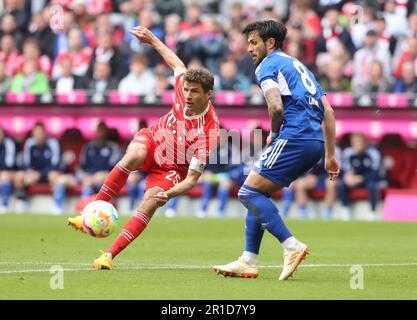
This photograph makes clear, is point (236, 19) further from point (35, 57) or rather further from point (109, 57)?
point (35, 57)

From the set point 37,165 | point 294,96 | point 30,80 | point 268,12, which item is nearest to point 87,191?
point 37,165

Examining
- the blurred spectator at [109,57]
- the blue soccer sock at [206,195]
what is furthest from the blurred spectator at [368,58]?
the blurred spectator at [109,57]

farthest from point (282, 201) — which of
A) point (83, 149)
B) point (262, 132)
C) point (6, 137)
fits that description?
point (6, 137)

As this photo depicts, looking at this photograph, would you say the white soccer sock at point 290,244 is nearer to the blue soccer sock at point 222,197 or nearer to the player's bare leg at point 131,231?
the player's bare leg at point 131,231

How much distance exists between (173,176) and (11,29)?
14.8 m

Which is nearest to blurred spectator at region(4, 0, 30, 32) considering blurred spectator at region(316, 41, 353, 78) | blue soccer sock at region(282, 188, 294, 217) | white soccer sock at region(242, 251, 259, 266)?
blurred spectator at region(316, 41, 353, 78)

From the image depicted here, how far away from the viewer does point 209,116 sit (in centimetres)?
1106

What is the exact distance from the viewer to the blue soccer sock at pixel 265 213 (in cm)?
997

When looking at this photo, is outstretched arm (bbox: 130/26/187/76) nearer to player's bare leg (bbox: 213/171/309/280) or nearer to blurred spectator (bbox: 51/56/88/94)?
player's bare leg (bbox: 213/171/309/280)

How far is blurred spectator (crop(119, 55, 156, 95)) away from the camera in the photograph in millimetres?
22000

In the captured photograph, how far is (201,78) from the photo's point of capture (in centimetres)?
1067

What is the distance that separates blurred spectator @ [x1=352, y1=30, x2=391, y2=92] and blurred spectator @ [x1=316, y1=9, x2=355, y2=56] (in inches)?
19.1
